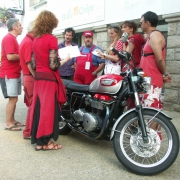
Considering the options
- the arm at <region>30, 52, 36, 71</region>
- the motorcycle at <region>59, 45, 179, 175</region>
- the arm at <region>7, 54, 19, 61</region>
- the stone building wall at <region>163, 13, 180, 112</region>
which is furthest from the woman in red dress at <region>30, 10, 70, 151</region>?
the stone building wall at <region>163, 13, 180, 112</region>

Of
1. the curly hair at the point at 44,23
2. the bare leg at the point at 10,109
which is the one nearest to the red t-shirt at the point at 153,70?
the curly hair at the point at 44,23

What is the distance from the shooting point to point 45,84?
12.1 feet

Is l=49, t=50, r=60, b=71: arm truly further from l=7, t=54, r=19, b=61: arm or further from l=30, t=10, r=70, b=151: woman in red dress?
l=7, t=54, r=19, b=61: arm

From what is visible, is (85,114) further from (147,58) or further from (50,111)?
(147,58)

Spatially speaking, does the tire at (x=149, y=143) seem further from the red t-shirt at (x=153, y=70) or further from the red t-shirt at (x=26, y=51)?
the red t-shirt at (x=26, y=51)

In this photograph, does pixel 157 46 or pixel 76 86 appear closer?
pixel 157 46

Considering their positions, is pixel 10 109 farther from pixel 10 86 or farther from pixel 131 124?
pixel 131 124

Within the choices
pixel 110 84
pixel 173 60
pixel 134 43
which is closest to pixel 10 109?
pixel 110 84

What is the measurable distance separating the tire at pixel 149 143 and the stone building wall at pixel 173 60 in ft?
10.1

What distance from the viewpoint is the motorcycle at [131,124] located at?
2996mm

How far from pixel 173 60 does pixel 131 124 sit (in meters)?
3.45

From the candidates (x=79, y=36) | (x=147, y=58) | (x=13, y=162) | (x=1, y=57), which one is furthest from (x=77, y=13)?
(x=13, y=162)

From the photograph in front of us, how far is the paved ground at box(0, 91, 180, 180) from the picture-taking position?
2.97m

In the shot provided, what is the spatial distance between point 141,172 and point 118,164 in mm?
416
